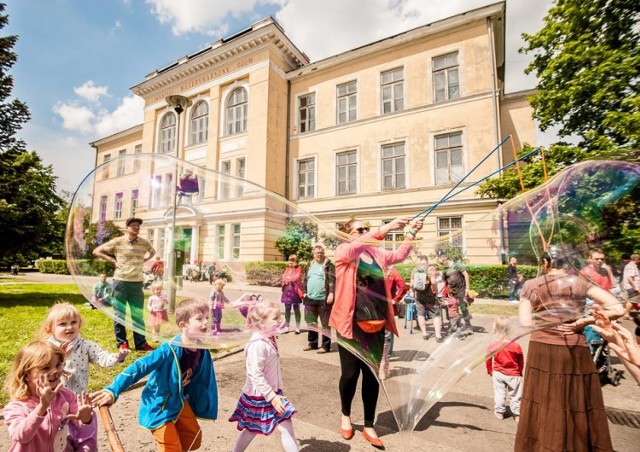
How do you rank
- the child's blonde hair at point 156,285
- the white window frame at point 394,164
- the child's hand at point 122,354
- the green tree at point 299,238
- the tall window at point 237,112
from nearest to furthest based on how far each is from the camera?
the child's hand at point 122,354, the child's blonde hair at point 156,285, the green tree at point 299,238, the white window frame at point 394,164, the tall window at point 237,112

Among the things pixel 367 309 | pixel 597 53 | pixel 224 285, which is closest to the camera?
pixel 367 309

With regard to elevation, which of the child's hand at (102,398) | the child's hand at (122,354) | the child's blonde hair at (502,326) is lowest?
the child's hand at (102,398)

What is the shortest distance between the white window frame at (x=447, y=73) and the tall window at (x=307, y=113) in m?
7.90

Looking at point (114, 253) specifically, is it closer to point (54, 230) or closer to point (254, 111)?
point (54, 230)

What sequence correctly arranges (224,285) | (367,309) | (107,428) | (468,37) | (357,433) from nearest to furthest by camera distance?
(107,428) < (367,309) < (224,285) < (357,433) < (468,37)

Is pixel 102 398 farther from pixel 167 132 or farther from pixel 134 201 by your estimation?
pixel 167 132

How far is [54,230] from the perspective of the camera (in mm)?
12750

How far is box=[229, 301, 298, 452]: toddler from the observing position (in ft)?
8.22

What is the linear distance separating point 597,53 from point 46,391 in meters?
15.9

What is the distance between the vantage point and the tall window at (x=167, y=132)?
86.8 ft

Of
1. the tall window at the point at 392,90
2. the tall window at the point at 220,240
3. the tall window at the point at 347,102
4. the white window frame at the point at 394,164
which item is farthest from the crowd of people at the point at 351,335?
the tall window at the point at 347,102

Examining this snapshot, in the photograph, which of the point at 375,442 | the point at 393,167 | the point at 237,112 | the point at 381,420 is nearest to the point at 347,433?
the point at 375,442

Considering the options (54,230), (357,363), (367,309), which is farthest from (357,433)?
(54,230)

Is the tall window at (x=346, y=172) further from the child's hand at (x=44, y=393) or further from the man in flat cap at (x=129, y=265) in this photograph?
the child's hand at (x=44, y=393)
